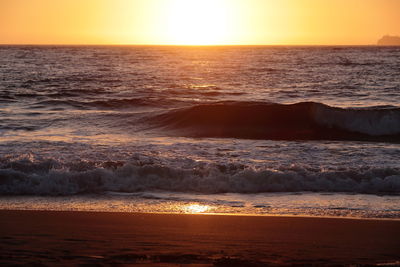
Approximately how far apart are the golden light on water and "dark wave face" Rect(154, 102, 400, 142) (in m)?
7.92

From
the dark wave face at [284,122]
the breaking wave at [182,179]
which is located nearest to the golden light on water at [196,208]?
the breaking wave at [182,179]

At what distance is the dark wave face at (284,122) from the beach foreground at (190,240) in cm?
904

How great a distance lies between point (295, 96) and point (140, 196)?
1764 centimetres

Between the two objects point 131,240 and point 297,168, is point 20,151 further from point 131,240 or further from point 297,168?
point 131,240

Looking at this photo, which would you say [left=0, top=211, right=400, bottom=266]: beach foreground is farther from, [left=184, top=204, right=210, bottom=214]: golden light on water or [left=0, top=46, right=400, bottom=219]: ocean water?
[left=0, top=46, right=400, bottom=219]: ocean water

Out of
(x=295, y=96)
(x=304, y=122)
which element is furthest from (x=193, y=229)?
(x=295, y=96)

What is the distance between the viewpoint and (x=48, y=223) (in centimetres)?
617

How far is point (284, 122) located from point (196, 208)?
37.6 ft

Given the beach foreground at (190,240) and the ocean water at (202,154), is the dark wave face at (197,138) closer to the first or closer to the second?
the ocean water at (202,154)

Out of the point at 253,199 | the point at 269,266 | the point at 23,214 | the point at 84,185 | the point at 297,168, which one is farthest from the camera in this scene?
the point at 297,168

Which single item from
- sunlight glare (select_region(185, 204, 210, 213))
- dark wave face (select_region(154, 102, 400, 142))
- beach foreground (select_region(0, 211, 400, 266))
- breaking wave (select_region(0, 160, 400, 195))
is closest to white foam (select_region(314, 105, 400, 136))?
dark wave face (select_region(154, 102, 400, 142))

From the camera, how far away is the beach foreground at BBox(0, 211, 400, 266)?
4.84 metres

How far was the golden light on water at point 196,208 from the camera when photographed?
7.13 meters

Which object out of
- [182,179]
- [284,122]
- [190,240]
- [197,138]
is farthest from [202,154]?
[284,122]
